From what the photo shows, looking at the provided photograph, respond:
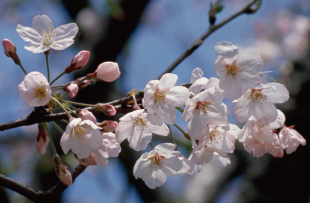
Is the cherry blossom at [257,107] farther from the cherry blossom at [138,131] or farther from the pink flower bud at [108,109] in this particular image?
the pink flower bud at [108,109]

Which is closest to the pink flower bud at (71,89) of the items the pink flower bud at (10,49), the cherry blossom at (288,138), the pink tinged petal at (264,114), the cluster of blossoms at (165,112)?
the cluster of blossoms at (165,112)

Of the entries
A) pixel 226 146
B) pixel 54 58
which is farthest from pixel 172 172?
pixel 54 58

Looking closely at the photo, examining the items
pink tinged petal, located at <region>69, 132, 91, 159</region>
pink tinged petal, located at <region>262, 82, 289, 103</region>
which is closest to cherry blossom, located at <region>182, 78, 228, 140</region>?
pink tinged petal, located at <region>262, 82, 289, 103</region>

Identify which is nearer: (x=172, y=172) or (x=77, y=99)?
(x=172, y=172)

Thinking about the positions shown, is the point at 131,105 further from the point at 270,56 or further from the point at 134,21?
the point at 270,56

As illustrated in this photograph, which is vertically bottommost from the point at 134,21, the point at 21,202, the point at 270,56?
the point at 270,56

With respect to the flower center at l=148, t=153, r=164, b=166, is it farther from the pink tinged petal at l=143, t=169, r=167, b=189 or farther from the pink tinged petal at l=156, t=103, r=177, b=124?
the pink tinged petal at l=156, t=103, r=177, b=124

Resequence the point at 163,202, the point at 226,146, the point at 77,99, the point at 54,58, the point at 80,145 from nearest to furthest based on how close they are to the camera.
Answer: the point at 80,145 < the point at 226,146 < the point at 77,99 < the point at 163,202 < the point at 54,58
